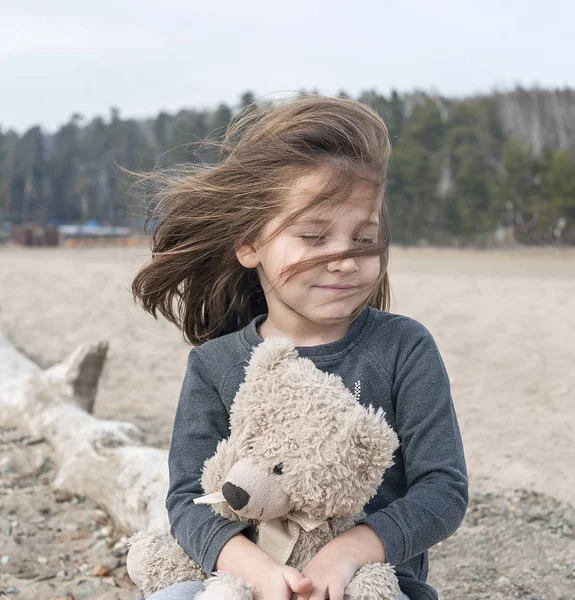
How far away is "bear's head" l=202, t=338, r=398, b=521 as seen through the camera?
1.55 m

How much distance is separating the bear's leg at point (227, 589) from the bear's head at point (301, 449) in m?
0.13

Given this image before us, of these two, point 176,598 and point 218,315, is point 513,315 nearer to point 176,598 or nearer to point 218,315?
point 218,315

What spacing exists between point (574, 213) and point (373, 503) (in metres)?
18.4

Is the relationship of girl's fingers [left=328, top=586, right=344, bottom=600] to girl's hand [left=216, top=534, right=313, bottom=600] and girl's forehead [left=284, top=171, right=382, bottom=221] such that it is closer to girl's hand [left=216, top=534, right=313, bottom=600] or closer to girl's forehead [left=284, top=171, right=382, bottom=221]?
girl's hand [left=216, top=534, right=313, bottom=600]

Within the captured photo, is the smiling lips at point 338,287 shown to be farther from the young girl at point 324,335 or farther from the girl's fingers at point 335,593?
the girl's fingers at point 335,593

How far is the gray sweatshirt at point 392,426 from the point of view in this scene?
1697 mm

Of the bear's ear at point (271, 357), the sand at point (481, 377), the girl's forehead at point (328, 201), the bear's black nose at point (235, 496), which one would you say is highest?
the girl's forehead at point (328, 201)

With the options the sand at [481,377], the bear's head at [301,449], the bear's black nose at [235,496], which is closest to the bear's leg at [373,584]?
the bear's head at [301,449]

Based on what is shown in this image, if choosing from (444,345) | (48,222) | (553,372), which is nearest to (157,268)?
(553,372)

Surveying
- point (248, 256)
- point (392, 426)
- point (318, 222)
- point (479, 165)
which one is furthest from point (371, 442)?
point (479, 165)

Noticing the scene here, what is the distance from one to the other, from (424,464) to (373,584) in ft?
0.99

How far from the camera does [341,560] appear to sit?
1.57m

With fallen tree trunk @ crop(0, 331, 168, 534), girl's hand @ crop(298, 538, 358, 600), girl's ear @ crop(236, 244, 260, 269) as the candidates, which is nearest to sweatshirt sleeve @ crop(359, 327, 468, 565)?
girl's hand @ crop(298, 538, 358, 600)

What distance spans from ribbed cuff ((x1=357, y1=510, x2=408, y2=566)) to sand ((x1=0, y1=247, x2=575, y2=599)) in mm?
1149
